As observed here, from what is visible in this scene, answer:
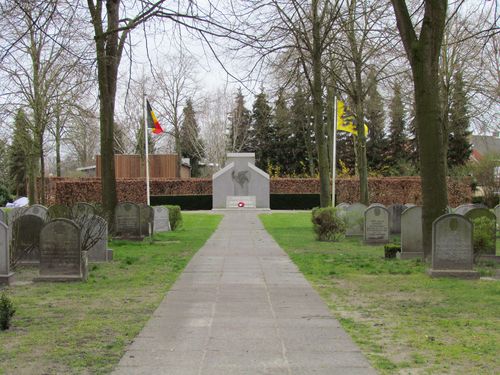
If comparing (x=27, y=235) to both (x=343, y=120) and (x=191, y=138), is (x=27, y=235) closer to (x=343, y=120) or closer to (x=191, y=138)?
(x=343, y=120)

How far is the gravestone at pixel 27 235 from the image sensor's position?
11.6 metres

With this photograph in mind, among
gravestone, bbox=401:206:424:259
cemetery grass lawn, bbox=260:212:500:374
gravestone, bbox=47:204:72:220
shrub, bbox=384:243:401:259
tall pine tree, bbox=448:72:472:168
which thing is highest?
tall pine tree, bbox=448:72:472:168

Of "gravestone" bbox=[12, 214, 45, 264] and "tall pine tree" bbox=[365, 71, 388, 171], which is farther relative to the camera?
"tall pine tree" bbox=[365, 71, 388, 171]

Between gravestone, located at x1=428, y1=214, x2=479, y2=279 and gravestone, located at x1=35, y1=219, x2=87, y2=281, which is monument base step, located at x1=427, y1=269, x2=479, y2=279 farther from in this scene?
gravestone, located at x1=35, y1=219, x2=87, y2=281

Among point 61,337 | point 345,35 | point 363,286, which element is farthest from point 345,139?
point 61,337

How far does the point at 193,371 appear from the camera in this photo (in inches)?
192

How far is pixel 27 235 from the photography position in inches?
466

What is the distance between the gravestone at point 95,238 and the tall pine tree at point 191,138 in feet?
161

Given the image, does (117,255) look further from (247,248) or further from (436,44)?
(436,44)

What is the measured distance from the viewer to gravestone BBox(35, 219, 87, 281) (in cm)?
973

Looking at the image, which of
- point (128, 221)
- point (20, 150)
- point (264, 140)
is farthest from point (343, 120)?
point (264, 140)

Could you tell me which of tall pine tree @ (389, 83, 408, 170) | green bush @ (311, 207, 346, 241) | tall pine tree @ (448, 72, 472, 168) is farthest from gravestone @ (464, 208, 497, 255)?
tall pine tree @ (389, 83, 408, 170)

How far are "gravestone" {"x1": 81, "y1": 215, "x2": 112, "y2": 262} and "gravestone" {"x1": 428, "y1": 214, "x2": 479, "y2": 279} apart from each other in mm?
6473

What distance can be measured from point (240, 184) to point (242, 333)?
3605cm
